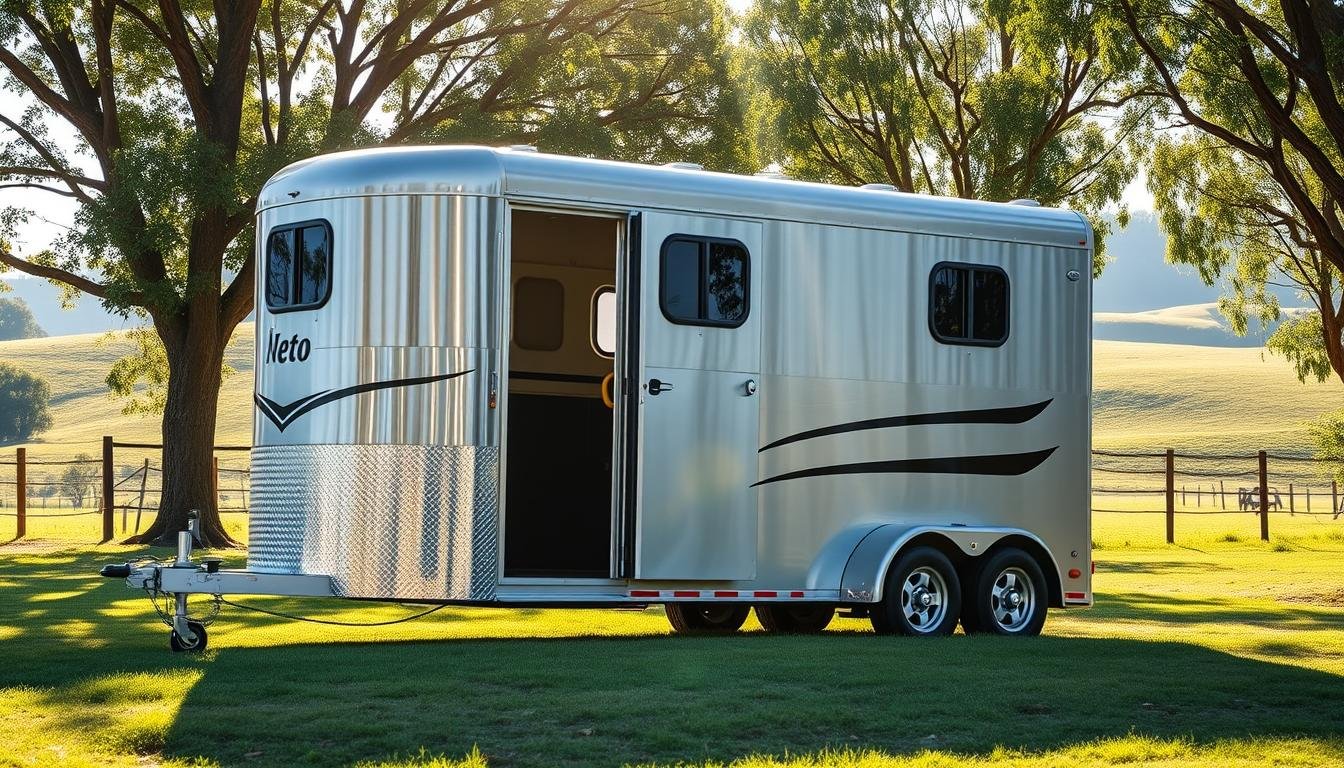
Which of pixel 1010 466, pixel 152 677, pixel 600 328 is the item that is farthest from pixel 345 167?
pixel 1010 466

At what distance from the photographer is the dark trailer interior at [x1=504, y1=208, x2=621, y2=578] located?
11727mm

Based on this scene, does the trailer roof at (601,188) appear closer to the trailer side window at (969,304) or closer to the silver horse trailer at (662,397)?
the silver horse trailer at (662,397)

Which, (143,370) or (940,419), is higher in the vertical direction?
(143,370)

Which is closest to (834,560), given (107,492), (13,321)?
(107,492)

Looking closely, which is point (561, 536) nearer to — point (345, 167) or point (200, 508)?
point (345, 167)

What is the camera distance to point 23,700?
25.5ft

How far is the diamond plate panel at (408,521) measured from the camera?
31.7ft

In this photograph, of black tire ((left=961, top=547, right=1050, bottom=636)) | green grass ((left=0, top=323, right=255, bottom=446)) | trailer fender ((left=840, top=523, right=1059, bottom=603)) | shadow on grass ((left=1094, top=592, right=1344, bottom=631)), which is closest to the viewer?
trailer fender ((left=840, top=523, right=1059, bottom=603))

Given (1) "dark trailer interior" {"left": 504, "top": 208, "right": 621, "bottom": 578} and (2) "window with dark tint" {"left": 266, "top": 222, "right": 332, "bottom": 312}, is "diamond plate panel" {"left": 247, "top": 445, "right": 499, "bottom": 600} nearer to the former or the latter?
(2) "window with dark tint" {"left": 266, "top": 222, "right": 332, "bottom": 312}

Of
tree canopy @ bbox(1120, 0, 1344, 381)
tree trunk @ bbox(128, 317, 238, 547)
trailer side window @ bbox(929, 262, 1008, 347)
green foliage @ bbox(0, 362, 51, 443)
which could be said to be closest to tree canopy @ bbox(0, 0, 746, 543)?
tree trunk @ bbox(128, 317, 238, 547)

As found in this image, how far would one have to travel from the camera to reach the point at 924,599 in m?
11.4

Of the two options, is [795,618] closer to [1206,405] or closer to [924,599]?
[924,599]

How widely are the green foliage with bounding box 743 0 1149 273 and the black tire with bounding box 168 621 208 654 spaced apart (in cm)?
1942

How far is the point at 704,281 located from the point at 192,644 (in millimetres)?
3937
